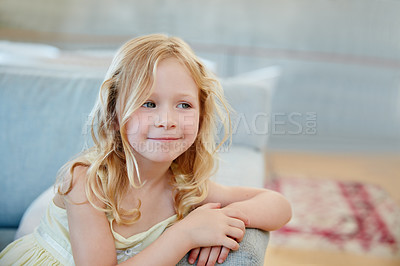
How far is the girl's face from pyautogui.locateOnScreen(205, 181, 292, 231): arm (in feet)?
0.59

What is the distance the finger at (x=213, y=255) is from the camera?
0.77m

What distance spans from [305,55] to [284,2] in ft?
1.69

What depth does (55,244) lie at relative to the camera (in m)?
0.93

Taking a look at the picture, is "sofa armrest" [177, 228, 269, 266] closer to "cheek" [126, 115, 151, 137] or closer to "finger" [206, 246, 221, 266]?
"finger" [206, 246, 221, 266]

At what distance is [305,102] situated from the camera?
3855 mm

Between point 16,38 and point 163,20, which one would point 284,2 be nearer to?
point 163,20

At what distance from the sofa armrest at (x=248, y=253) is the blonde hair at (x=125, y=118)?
147mm

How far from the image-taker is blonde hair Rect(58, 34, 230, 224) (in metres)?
0.82

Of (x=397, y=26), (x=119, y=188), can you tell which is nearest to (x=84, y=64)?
(x=119, y=188)

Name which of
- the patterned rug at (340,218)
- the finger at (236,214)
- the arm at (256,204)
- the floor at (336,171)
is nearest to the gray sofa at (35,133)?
the arm at (256,204)

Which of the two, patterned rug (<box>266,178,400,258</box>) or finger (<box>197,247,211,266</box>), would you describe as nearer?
finger (<box>197,247,211,266</box>)

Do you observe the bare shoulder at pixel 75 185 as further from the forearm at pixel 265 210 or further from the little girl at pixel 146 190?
the forearm at pixel 265 210

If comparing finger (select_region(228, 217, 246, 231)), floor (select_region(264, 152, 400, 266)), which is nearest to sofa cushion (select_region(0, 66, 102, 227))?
finger (select_region(228, 217, 246, 231))

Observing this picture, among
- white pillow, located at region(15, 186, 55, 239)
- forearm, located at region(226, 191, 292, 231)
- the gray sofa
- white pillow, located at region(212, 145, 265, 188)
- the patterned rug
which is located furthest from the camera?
the patterned rug
